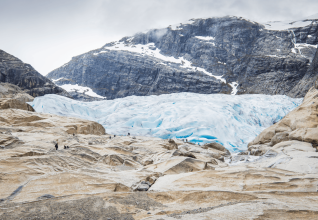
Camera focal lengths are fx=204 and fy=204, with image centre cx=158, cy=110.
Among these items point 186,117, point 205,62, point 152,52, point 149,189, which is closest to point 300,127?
point 149,189

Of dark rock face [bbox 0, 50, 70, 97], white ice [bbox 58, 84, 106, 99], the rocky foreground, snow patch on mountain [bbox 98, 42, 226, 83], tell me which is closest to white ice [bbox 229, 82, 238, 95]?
snow patch on mountain [bbox 98, 42, 226, 83]

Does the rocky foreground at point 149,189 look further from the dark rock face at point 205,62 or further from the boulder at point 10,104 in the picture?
the dark rock face at point 205,62

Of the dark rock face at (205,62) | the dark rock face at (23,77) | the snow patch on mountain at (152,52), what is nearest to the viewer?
the dark rock face at (23,77)

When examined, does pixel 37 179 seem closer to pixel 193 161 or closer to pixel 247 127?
pixel 193 161

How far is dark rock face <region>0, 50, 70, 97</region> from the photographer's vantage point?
5012 cm

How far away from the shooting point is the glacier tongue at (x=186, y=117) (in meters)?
22.3

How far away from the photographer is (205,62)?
296 feet

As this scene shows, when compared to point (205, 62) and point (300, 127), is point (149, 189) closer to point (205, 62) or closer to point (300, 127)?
point (300, 127)

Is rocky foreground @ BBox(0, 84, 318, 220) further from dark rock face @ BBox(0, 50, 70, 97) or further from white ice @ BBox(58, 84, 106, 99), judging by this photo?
white ice @ BBox(58, 84, 106, 99)

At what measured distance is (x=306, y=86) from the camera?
2061 inches

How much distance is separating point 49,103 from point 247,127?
25796mm

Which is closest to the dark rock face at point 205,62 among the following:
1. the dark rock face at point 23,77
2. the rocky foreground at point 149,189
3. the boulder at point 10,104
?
the dark rock face at point 23,77

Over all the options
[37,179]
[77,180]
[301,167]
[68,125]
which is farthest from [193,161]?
[68,125]

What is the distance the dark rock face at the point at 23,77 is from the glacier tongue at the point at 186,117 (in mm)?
25864
